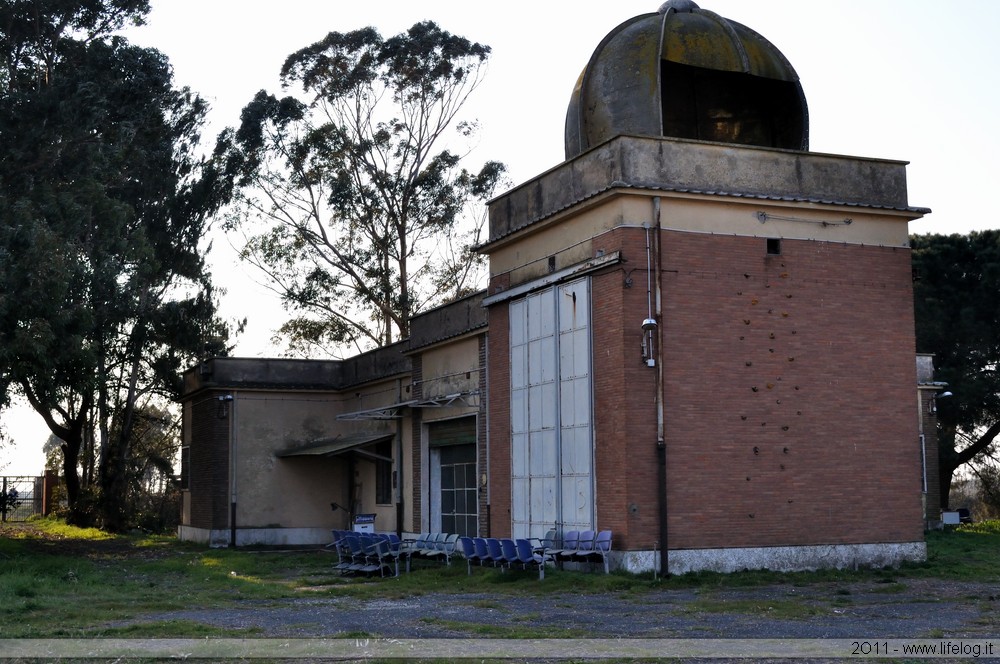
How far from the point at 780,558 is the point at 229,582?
9322 mm

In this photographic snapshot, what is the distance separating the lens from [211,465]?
3331 cm

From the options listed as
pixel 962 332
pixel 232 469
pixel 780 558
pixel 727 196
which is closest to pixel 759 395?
pixel 780 558

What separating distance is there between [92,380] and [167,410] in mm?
24088

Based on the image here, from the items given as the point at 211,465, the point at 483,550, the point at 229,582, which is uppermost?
the point at 211,465

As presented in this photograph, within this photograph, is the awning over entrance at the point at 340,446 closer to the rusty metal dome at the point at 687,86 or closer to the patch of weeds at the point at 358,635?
the rusty metal dome at the point at 687,86

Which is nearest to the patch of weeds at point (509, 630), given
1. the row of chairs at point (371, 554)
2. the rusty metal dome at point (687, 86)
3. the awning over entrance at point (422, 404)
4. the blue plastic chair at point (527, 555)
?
the blue plastic chair at point (527, 555)

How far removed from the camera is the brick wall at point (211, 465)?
1288 inches

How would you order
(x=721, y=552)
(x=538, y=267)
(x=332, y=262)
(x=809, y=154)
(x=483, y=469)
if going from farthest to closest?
1. (x=332, y=262)
2. (x=483, y=469)
3. (x=538, y=267)
4. (x=809, y=154)
5. (x=721, y=552)

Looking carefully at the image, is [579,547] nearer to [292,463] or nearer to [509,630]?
[509,630]

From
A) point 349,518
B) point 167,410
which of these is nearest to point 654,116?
point 349,518

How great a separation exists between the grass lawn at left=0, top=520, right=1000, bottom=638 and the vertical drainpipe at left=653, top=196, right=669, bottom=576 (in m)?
0.67

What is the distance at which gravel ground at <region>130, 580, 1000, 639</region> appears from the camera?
12.2 metres

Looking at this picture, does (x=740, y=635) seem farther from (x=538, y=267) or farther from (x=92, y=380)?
(x=92, y=380)

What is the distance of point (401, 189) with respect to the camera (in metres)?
43.0
